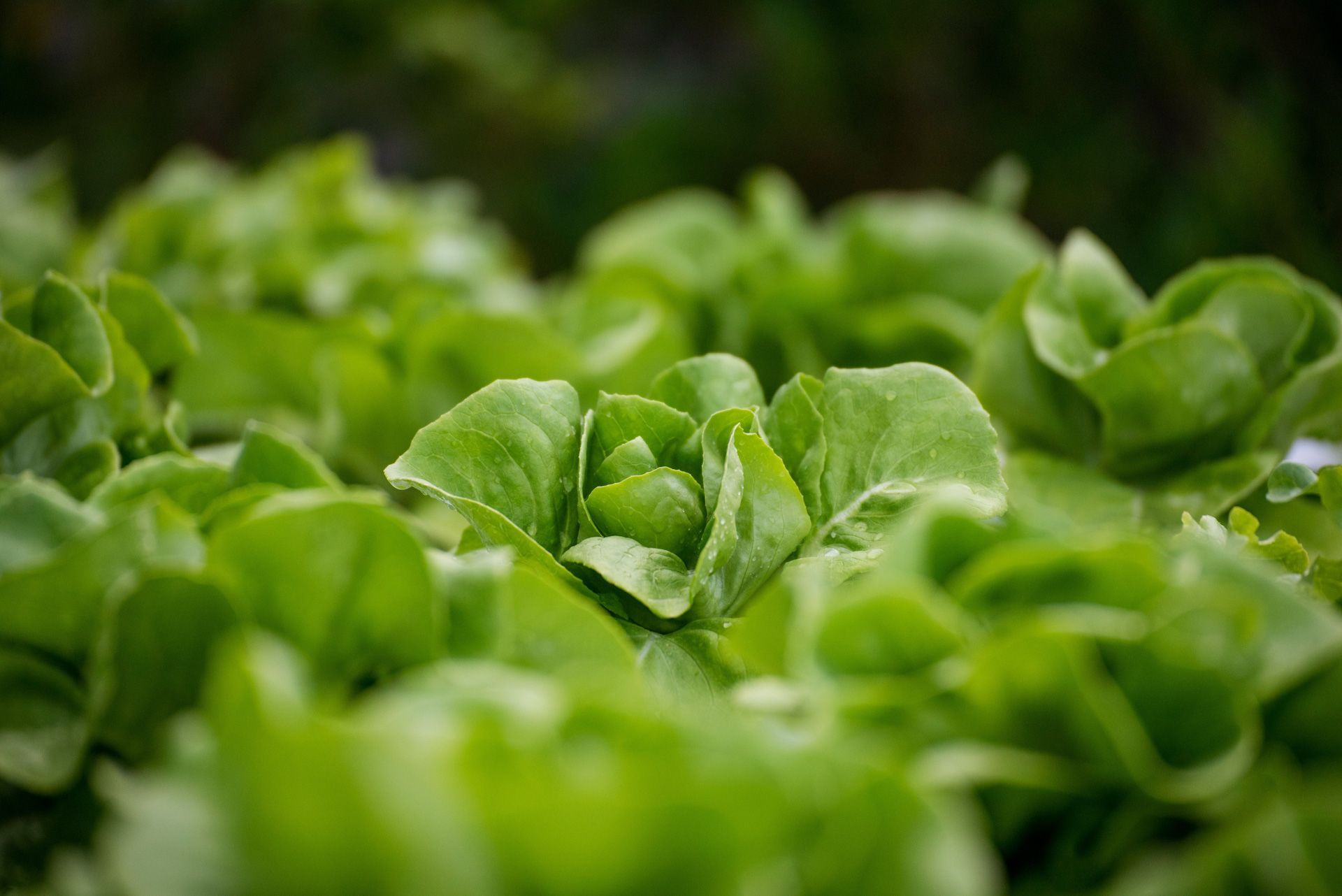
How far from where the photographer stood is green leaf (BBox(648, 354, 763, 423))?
51 centimetres

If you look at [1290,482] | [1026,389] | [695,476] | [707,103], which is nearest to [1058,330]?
[1026,389]

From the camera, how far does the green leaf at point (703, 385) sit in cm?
51

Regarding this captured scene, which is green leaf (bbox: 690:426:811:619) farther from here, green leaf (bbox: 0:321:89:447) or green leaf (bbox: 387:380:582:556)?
green leaf (bbox: 0:321:89:447)

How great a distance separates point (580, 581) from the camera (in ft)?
1.51

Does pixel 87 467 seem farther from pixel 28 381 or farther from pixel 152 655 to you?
pixel 152 655

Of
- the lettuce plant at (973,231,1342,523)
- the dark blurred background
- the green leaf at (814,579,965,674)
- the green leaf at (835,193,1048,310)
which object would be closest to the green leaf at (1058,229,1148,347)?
the lettuce plant at (973,231,1342,523)

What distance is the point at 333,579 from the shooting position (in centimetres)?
37

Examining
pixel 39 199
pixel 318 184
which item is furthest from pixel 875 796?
pixel 39 199

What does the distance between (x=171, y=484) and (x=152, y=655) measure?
12 centimetres

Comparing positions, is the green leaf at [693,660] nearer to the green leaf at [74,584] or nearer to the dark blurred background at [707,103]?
the green leaf at [74,584]

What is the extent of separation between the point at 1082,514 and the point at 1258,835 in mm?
338

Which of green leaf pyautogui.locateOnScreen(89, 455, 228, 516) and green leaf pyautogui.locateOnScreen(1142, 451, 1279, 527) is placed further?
green leaf pyautogui.locateOnScreen(1142, 451, 1279, 527)

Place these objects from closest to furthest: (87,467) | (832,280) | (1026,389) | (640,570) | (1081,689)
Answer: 1. (1081,689)
2. (640,570)
3. (87,467)
4. (1026,389)
5. (832,280)

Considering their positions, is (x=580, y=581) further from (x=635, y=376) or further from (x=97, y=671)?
(x=635, y=376)
